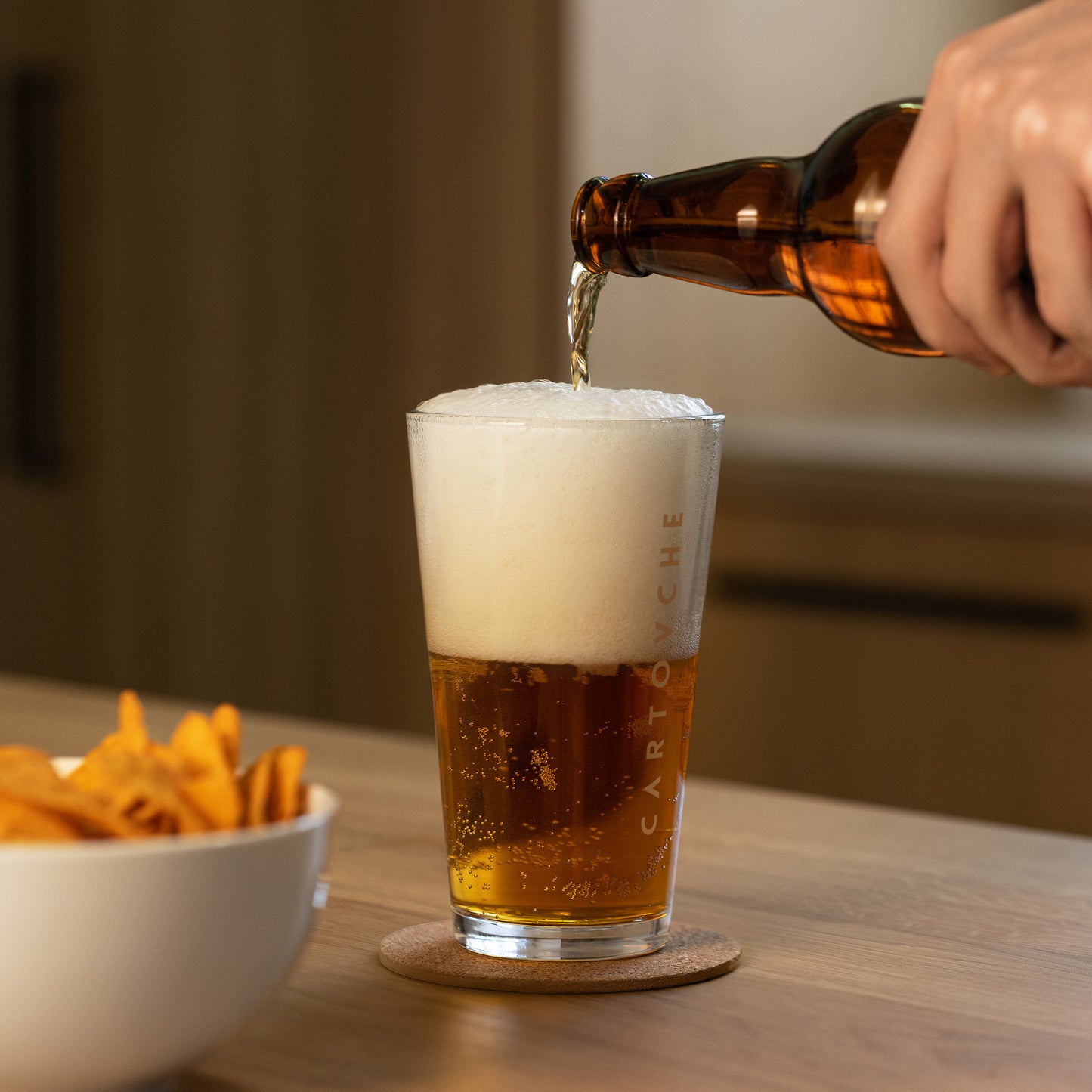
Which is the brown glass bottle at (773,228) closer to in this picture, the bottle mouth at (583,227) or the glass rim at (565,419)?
the bottle mouth at (583,227)

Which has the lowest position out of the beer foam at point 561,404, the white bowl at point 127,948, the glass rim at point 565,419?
the white bowl at point 127,948

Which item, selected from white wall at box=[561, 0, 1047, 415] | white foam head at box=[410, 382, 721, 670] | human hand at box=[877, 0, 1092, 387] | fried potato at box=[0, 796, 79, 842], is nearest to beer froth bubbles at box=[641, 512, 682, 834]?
white foam head at box=[410, 382, 721, 670]

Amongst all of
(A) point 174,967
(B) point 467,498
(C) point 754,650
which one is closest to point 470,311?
(C) point 754,650

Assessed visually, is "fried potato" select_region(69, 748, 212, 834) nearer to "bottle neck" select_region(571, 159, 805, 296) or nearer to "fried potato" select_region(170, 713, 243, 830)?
"fried potato" select_region(170, 713, 243, 830)

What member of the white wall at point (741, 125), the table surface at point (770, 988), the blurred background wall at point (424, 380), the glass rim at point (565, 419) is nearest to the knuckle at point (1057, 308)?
the glass rim at point (565, 419)

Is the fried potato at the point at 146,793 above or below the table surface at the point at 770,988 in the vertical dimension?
above

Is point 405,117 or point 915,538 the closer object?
point 915,538

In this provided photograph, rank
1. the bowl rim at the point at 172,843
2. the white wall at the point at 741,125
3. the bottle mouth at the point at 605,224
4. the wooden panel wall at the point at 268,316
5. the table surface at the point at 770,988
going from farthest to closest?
1. the wooden panel wall at the point at 268,316
2. the white wall at the point at 741,125
3. the bottle mouth at the point at 605,224
4. the table surface at the point at 770,988
5. the bowl rim at the point at 172,843

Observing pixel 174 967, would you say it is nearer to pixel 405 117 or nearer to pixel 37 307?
pixel 405 117
